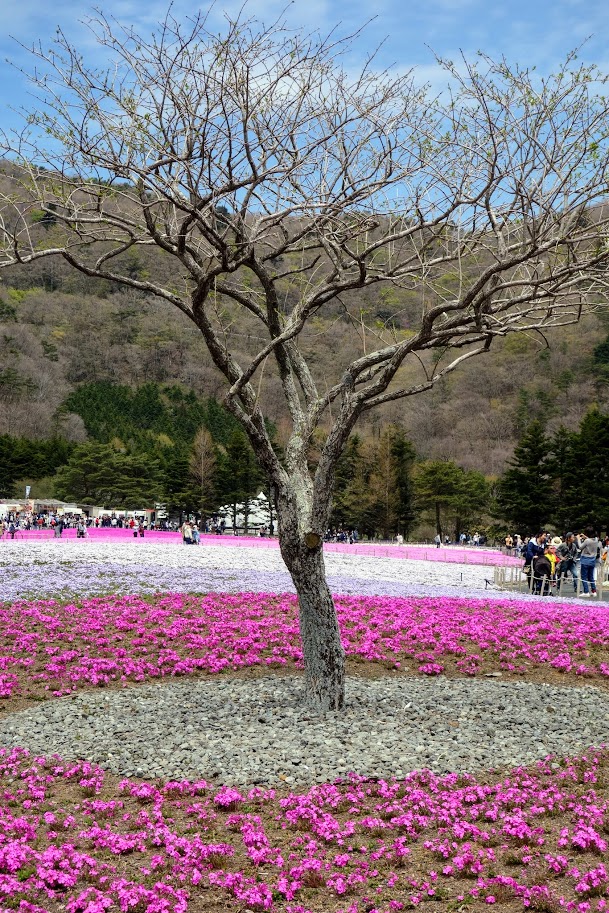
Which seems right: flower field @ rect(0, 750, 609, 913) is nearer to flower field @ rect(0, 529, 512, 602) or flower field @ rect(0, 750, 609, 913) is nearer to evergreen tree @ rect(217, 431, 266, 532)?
flower field @ rect(0, 529, 512, 602)

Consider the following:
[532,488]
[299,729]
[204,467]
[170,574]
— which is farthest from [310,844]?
[204,467]

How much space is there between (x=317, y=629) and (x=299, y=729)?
103cm

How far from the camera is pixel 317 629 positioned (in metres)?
8.77

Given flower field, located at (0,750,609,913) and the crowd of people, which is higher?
the crowd of people

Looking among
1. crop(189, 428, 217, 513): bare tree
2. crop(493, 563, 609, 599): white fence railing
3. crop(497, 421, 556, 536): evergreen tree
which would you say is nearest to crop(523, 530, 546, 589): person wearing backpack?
crop(493, 563, 609, 599): white fence railing

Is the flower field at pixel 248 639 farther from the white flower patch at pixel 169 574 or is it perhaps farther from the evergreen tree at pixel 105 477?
the evergreen tree at pixel 105 477

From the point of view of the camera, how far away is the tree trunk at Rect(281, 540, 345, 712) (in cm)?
865

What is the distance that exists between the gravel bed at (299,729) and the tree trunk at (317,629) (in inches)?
9.3

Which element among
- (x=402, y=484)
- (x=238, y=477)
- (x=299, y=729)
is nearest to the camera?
(x=299, y=729)

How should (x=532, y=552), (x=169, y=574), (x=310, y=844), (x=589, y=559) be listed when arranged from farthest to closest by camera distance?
(x=532, y=552) < (x=169, y=574) < (x=589, y=559) < (x=310, y=844)

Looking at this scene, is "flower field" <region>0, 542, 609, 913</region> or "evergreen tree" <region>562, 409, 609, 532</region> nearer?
"flower field" <region>0, 542, 609, 913</region>

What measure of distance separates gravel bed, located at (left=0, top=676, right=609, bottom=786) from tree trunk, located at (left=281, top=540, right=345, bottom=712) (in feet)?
0.78

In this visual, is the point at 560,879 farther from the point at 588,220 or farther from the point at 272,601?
the point at 272,601

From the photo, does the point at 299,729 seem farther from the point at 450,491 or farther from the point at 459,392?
the point at 459,392
